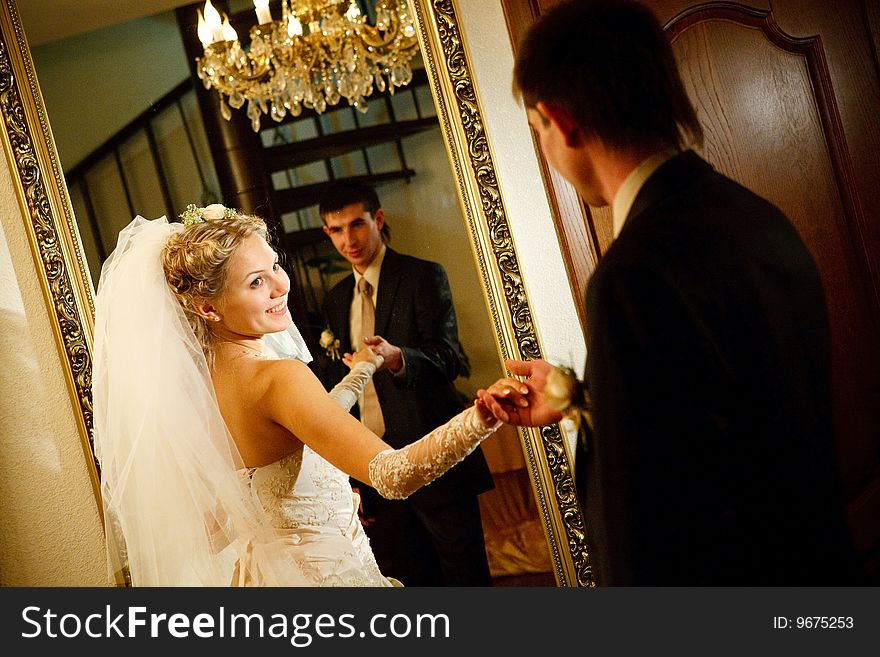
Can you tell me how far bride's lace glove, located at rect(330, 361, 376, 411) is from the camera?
2.12 m

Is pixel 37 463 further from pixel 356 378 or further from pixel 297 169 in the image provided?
pixel 297 169

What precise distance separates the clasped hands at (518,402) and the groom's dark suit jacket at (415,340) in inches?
18.0

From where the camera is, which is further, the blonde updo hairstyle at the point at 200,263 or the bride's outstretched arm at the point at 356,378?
the bride's outstretched arm at the point at 356,378

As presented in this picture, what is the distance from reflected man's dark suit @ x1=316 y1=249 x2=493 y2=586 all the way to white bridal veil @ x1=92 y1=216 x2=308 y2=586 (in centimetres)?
42

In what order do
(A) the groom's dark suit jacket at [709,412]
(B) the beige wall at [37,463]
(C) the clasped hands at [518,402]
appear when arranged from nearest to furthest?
(A) the groom's dark suit jacket at [709,412] < (C) the clasped hands at [518,402] < (B) the beige wall at [37,463]

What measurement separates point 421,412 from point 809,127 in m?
1.26

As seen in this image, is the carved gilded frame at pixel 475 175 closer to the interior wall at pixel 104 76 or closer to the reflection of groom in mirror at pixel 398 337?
the reflection of groom in mirror at pixel 398 337

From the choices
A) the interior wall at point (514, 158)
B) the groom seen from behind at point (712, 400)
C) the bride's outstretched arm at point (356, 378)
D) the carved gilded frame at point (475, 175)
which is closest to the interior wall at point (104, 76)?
the carved gilded frame at point (475, 175)

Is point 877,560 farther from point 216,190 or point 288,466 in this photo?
point 216,190

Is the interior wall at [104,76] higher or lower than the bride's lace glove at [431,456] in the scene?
higher

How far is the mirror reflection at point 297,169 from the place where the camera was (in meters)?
2.12
